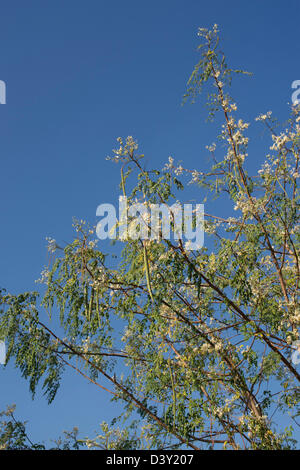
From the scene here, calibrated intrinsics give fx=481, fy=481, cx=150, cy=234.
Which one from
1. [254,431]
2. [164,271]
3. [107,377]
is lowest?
[254,431]

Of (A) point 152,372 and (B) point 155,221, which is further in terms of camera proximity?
(A) point 152,372

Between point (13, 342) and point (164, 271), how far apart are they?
177cm

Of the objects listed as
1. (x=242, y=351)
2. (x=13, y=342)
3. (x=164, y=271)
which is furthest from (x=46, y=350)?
Answer: (x=242, y=351)

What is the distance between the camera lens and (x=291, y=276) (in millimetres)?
5781

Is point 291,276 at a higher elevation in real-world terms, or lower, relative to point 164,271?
higher

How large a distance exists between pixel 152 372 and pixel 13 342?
5.05 feet

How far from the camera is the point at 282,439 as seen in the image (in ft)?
15.7
